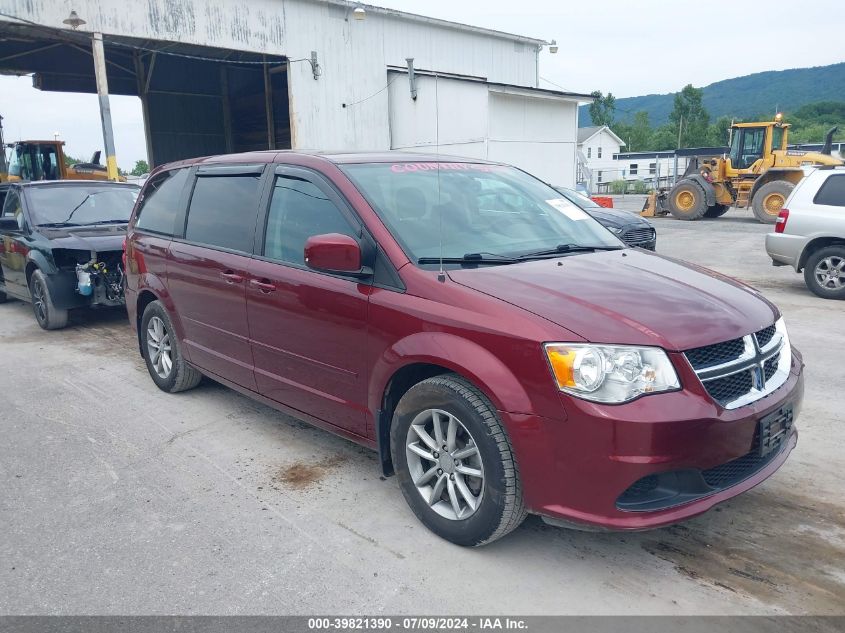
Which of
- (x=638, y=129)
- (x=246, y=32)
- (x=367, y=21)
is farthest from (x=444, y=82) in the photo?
(x=638, y=129)

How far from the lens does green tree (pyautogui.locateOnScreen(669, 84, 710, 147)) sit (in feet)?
261

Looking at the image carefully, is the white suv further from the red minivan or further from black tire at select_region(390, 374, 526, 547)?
black tire at select_region(390, 374, 526, 547)

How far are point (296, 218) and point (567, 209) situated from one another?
68.4 inches

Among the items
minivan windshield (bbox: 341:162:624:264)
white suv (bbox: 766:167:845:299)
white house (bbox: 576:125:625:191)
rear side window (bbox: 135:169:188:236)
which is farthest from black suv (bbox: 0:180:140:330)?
white house (bbox: 576:125:625:191)

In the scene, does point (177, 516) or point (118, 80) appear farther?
point (118, 80)

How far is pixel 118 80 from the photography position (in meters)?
25.5

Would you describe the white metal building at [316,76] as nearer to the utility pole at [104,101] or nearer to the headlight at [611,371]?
the utility pole at [104,101]

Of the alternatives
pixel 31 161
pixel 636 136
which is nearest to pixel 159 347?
pixel 31 161

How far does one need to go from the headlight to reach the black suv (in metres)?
6.56

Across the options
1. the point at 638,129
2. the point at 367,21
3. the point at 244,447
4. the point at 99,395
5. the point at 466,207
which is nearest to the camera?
the point at 466,207

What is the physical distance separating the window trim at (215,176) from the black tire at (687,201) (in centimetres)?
1957

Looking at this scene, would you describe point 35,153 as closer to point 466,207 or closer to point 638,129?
point 466,207

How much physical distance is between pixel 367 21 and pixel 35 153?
1157cm

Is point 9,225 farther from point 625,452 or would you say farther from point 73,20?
point 73,20
